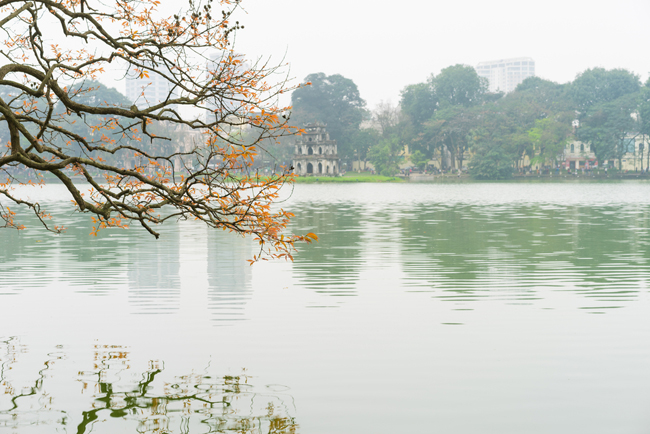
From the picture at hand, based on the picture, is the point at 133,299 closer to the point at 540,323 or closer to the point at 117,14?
the point at 117,14

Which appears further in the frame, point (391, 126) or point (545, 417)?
point (391, 126)

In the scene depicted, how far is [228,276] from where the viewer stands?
13.6 m

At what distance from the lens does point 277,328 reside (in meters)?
8.87

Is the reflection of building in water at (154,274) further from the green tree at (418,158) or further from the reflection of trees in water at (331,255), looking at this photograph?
the green tree at (418,158)

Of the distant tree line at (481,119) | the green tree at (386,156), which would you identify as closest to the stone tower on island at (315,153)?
the green tree at (386,156)

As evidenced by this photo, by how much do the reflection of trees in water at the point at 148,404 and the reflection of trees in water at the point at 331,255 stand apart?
5135mm

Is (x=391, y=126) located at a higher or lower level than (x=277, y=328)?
higher

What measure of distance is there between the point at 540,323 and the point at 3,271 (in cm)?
1124

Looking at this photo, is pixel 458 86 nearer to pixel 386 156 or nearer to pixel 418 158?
pixel 418 158

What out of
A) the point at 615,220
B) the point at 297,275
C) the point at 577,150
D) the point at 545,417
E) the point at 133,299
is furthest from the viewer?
the point at 577,150

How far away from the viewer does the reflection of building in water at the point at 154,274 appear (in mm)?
10805

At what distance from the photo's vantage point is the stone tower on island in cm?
9312

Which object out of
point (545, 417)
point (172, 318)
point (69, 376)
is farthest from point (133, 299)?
point (545, 417)

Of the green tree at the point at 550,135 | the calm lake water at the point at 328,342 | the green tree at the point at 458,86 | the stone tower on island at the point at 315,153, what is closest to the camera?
the calm lake water at the point at 328,342
